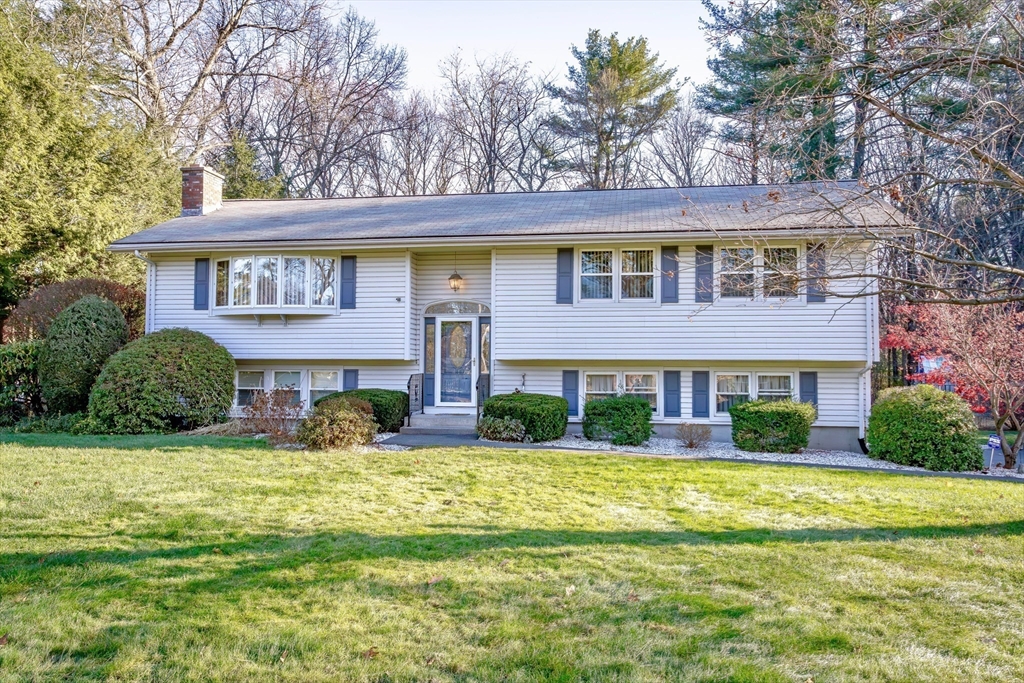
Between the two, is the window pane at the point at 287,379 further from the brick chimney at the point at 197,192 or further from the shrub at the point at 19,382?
the brick chimney at the point at 197,192

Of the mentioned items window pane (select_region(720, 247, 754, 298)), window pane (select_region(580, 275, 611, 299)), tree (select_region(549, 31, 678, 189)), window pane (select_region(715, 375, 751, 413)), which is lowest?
window pane (select_region(715, 375, 751, 413))

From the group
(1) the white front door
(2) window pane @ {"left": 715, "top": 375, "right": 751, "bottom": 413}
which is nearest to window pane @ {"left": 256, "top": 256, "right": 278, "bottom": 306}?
(1) the white front door

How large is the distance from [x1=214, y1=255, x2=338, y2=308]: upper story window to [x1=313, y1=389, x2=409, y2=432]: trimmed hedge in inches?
94.5

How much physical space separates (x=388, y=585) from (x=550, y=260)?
32.4 ft

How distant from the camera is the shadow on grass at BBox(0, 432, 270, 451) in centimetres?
976

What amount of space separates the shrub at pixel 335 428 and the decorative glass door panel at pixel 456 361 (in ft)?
11.7

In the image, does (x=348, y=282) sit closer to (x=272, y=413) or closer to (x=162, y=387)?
(x=272, y=413)

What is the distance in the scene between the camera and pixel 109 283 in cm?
1587

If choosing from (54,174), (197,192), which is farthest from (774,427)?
(54,174)

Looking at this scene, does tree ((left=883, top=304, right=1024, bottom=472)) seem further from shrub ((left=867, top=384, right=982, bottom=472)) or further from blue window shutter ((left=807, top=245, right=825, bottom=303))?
blue window shutter ((left=807, top=245, right=825, bottom=303))

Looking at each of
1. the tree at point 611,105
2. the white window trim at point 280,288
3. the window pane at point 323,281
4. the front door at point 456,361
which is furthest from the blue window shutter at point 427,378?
the tree at point 611,105

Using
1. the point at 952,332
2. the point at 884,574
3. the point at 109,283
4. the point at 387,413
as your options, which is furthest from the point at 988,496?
the point at 109,283

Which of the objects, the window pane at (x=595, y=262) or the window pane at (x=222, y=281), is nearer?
the window pane at (x=595, y=262)

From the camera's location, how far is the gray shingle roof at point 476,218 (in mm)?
13109
